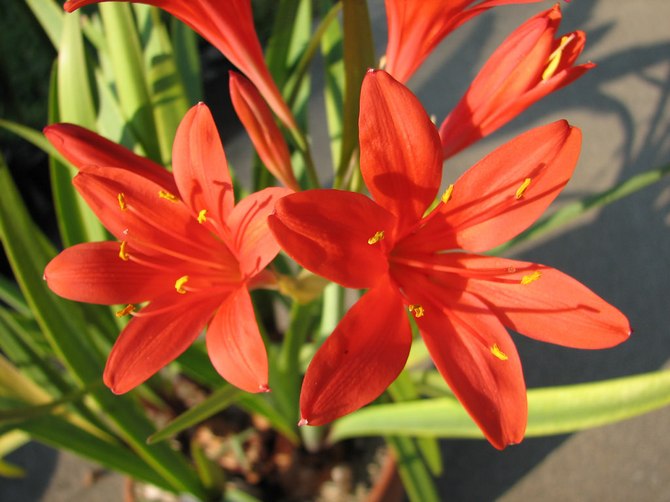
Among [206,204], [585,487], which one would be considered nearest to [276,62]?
[206,204]

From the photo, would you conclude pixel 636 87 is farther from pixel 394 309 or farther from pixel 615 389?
pixel 394 309

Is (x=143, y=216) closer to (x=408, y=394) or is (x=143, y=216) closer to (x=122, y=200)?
(x=122, y=200)

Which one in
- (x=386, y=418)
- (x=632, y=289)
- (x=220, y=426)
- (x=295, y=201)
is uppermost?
(x=295, y=201)

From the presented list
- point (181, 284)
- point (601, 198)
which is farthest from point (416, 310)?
point (601, 198)

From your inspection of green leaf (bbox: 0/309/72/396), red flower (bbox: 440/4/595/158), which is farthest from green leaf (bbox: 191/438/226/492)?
red flower (bbox: 440/4/595/158)

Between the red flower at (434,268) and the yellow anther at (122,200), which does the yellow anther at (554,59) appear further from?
the yellow anther at (122,200)
